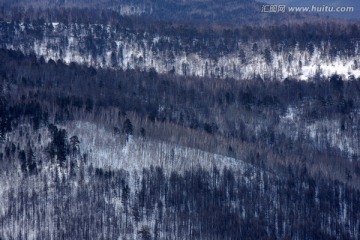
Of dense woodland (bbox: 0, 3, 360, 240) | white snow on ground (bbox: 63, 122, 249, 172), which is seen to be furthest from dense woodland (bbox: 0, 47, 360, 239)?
white snow on ground (bbox: 63, 122, 249, 172)

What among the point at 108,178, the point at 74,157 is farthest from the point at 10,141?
the point at 108,178

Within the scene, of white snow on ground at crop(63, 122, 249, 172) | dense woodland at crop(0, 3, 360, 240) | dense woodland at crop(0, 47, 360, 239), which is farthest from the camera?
white snow on ground at crop(63, 122, 249, 172)

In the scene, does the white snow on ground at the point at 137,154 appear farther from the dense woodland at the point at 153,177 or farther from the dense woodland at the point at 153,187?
the dense woodland at the point at 153,187

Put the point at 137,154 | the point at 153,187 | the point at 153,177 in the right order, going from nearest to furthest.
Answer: the point at 153,187 < the point at 153,177 < the point at 137,154

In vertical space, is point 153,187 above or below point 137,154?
below

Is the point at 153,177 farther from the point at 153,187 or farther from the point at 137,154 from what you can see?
the point at 137,154

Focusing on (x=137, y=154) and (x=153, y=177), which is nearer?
(x=153, y=177)

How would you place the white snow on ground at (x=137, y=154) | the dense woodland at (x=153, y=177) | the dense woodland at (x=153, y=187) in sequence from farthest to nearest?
1. the white snow on ground at (x=137, y=154)
2. the dense woodland at (x=153, y=177)
3. the dense woodland at (x=153, y=187)

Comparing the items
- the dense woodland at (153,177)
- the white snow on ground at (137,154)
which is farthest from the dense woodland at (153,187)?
the white snow on ground at (137,154)

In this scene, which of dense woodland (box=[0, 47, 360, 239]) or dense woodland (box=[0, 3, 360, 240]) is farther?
dense woodland (box=[0, 3, 360, 240])

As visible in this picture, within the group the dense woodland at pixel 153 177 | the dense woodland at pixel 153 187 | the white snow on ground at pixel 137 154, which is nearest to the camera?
the dense woodland at pixel 153 187

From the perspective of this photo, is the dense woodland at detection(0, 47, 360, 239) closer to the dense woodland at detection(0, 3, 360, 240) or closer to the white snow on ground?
the dense woodland at detection(0, 3, 360, 240)

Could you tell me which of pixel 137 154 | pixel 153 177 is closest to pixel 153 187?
pixel 153 177

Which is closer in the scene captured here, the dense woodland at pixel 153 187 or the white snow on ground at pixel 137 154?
the dense woodland at pixel 153 187
